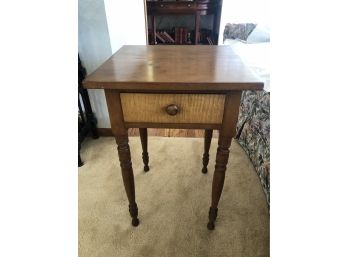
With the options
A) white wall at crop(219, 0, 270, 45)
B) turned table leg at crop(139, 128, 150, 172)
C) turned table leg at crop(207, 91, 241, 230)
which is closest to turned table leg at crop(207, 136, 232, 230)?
turned table leg at crop(207, 91, 241, 230)

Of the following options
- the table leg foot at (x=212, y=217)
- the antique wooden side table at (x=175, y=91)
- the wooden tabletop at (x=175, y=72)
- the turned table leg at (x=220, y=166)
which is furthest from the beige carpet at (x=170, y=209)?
the wooden tabletop at (x=175, y=72)

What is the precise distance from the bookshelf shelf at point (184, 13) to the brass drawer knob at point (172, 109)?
1.98 m

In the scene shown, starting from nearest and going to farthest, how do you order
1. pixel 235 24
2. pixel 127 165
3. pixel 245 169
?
pixel 127 165 < pixel 245 169 < pixel 235 24

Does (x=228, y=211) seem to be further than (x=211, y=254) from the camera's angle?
Yes

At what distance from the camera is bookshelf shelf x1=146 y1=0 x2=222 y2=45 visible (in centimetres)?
227

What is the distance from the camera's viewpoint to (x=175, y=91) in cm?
64

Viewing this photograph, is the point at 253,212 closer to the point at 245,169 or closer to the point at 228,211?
the point at 228,211

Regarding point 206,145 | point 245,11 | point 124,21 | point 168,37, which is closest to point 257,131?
point 206,145

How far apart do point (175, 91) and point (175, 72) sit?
66mm

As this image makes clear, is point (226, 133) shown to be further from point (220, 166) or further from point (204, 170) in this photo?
point (204, 170)

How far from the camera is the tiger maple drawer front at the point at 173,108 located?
0.65 metres
